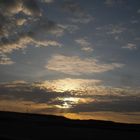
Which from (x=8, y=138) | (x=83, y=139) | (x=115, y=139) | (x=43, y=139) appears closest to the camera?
(x=8, y=138)

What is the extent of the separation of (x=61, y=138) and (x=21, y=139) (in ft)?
13.5

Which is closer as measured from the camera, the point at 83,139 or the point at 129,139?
the point at 83,139

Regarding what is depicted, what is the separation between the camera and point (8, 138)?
2277cm

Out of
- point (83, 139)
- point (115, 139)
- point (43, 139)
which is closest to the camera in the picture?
point (43, 139)

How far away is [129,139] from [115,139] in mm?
1830

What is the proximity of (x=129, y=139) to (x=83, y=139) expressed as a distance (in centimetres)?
561

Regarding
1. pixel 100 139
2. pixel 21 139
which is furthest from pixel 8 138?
pixel 100 139

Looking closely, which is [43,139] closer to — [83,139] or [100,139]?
[83,139]

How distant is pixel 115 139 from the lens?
93.0 feet

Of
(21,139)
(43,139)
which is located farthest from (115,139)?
(21,139)

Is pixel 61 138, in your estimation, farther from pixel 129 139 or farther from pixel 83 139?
pixel 129 139

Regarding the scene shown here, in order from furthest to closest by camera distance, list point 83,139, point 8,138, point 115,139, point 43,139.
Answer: point 115,139
point 83,139
point 43,139
point 8,138

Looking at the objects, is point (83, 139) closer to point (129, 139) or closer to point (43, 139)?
point (43, 139)

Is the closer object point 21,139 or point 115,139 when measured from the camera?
point 21,139
